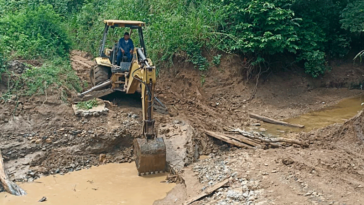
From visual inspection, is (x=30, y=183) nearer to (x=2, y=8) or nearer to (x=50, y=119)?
(x=50, y=119)

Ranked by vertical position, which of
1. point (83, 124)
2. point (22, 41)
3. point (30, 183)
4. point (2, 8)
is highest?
point (2, 8)

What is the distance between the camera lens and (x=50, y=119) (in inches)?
325

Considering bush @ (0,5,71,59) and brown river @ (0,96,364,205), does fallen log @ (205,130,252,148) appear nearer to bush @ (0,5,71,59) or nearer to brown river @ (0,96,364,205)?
brown river @ (0,96,364,205)

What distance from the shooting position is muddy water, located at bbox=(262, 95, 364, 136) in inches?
362

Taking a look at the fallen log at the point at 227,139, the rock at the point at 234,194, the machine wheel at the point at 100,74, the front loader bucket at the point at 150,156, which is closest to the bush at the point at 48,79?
the machine wheel at the point at 100,74

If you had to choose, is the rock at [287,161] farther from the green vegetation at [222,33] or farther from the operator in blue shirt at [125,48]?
the green vegetation at [222,33]

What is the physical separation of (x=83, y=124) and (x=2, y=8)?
30.0 ft

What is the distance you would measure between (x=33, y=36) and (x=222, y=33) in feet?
20.0

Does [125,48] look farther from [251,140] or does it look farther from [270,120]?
[270,120]

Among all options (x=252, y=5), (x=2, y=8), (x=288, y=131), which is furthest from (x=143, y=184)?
(x=2, y=8)

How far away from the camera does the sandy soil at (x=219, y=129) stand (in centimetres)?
582

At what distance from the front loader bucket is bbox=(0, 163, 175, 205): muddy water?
153mm

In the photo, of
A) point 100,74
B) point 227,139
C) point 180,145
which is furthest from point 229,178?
point 100,74

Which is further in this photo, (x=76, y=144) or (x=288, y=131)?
(x=288, y=131)
